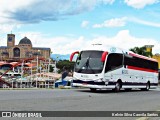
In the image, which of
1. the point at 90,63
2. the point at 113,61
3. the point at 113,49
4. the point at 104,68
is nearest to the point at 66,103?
the point at 90,63

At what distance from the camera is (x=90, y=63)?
2459 cm

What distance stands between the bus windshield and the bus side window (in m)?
0.69

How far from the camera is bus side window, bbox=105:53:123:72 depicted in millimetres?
25102

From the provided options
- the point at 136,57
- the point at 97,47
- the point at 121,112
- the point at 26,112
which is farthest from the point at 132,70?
the point at 26,112

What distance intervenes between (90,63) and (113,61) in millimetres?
2156

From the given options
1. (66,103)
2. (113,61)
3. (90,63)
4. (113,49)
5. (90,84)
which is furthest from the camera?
(113,49)

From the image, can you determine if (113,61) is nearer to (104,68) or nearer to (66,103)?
(104,68)

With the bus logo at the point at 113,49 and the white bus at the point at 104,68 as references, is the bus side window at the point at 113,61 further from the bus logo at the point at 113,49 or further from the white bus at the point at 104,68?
the bus logo at the point at 113,49

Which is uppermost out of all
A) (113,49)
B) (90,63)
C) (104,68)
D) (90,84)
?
(113,49)

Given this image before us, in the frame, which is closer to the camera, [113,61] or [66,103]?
[66,103]

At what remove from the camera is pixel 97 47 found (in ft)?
83.7

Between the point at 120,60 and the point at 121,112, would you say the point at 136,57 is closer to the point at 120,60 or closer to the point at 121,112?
the point at 120,60

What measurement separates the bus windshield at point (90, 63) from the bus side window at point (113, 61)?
0.69 meters

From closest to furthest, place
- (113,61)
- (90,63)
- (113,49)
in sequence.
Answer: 1. (90,63)
2. (113,61)
3. (113,49)
